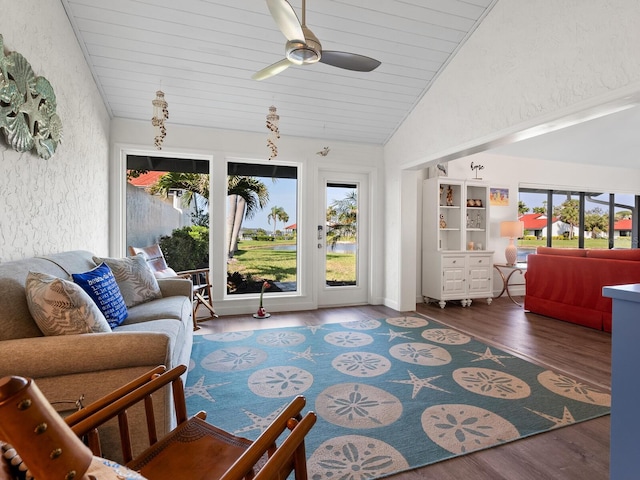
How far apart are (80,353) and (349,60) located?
238cm

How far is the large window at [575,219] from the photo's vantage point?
21.7 feet

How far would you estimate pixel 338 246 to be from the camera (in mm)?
5113

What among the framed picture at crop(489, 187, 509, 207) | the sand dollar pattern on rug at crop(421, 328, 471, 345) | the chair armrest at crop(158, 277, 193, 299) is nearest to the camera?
the chair armrest at crop(158, 277, 193, 299)

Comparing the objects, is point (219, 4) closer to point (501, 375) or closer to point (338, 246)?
point (338, 246)

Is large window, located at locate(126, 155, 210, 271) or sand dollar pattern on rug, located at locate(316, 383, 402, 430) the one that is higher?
large window, located at locate(126, 155, 210, 271)

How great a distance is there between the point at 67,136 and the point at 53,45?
0.61m

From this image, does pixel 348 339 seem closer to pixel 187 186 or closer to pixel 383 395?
pixel 383 395

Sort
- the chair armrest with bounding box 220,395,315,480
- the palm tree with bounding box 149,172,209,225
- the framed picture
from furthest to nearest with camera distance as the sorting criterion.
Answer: the framed picture < the palm tree with bounding box 149,172,209,225 < the chair armrest with bounding box 220,395,315,480

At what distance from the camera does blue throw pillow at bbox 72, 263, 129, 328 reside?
2.06 meters

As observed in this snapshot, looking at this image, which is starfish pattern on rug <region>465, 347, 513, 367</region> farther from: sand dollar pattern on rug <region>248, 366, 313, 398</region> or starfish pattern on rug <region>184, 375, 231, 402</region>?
starfish pattern on rug <region>184, 375, 231, 402</region>

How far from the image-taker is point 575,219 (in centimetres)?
692

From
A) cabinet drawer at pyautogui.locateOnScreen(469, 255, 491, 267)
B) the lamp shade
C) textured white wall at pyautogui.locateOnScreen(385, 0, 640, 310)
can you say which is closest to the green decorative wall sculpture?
textured white wall at pyautogui.locateOnScreen(385, 0, 640, 310)

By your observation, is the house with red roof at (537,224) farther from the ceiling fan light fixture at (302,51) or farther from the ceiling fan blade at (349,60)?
the ceiling fan light fixture at (302,51)

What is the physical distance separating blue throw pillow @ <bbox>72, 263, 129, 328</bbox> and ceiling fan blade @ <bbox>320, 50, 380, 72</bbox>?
6.86 ft
